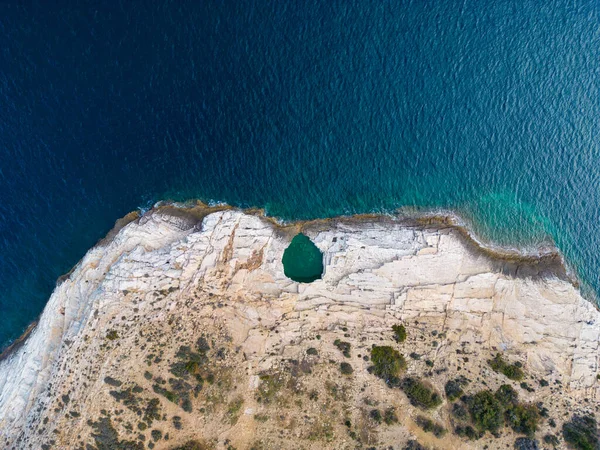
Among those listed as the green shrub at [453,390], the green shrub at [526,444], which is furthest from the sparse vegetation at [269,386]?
the green shrub at [526,444]

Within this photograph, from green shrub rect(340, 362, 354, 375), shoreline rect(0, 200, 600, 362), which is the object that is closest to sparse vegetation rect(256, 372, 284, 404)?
green shrub rect(340, 362, 354, 375)

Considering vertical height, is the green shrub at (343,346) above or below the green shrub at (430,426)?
above

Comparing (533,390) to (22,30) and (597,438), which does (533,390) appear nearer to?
(597,438)

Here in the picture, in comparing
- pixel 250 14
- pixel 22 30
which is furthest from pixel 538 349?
pixel 22 30

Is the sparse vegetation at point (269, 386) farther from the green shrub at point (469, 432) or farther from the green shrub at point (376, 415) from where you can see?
the green shrub at point (469, 432)

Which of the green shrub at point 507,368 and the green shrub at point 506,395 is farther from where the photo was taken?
the green shrub at point 507,368

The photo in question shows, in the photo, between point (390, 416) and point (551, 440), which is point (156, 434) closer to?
point (390, 416)

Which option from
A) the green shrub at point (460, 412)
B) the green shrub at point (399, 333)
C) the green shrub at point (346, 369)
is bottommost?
the green shrub at point (460, 412)
